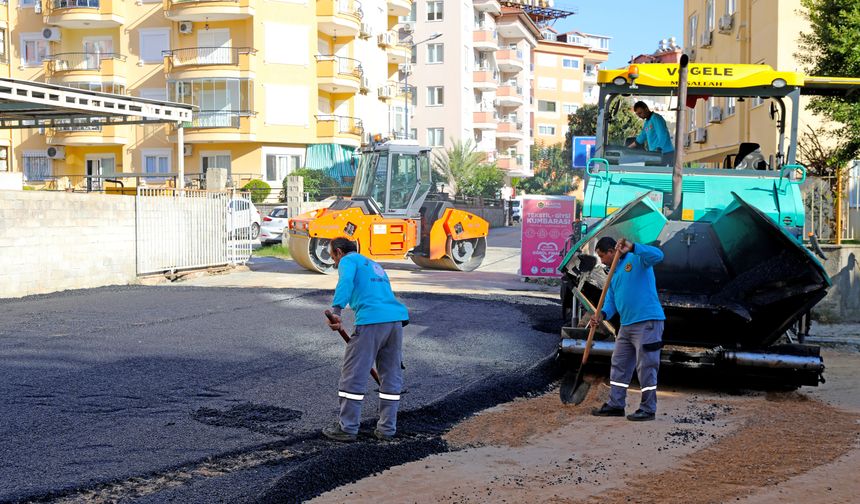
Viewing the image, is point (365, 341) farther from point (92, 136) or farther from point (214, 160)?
point (92, 136)

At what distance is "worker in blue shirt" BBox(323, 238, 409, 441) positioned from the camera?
22.9ft

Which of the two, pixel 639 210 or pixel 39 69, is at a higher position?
pixel 39 69

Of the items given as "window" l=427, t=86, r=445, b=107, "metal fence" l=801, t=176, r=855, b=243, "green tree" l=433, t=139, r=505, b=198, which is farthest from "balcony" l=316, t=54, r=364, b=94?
"metal fence" l=801, t=176, r=855, b=243

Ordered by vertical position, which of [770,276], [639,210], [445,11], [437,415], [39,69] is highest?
[445,11]

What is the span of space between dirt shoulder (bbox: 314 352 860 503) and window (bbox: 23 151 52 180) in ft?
141

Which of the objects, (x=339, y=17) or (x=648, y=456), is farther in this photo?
(x=339, y=17)

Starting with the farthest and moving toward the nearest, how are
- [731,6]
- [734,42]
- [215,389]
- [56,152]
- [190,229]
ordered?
[56,152] < [731,6] < [734,42] < [190,229] < [215,389]

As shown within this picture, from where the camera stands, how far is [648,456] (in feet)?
22.1

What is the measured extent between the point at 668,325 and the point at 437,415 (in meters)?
2.81

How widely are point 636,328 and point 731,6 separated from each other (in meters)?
25.3

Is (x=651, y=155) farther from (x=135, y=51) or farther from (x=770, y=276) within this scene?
(x=135, y=51)

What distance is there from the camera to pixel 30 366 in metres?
9.60

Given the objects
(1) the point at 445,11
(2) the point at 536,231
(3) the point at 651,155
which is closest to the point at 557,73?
(1) the point at 445,11

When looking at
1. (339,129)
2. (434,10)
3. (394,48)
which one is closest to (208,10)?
(339,129)
